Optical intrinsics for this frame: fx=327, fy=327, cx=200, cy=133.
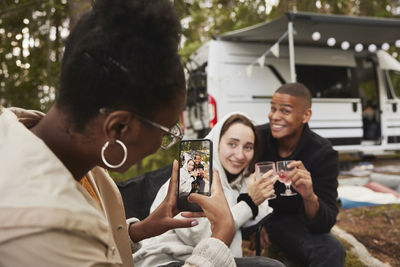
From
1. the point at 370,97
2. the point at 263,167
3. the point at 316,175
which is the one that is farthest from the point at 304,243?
the point at 370,97

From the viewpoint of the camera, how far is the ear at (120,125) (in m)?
0.97

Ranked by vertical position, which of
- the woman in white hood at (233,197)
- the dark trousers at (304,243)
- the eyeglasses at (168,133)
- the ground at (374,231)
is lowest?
the ground at (374,231)

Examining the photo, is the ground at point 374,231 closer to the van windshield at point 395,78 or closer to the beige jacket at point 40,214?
the beige jacket at point 40,214

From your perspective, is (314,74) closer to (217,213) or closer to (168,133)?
(217,213)

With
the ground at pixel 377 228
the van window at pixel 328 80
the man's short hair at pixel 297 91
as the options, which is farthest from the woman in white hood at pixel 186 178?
→ the van window at pixel 328 80

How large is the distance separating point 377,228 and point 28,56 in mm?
7100

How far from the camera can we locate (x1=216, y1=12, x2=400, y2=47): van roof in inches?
247

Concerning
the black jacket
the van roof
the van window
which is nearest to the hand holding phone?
the black jacket

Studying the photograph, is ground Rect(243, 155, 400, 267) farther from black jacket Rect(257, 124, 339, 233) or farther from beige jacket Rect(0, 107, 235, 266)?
beige jacket Rect(0, 107, 235, 266)

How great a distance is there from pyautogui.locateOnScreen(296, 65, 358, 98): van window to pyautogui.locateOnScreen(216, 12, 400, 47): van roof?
2.04 feet

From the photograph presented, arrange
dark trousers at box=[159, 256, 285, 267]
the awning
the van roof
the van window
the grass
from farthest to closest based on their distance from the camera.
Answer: the awning, the van window, the van roof, the grass, dark trousers at box=[159, 256, 285, 267]

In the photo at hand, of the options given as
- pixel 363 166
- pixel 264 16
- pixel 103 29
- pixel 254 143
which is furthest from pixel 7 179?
pixel 264 16

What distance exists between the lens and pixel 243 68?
7.20m

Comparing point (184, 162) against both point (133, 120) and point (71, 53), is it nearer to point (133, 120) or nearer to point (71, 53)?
point (133, 120)
